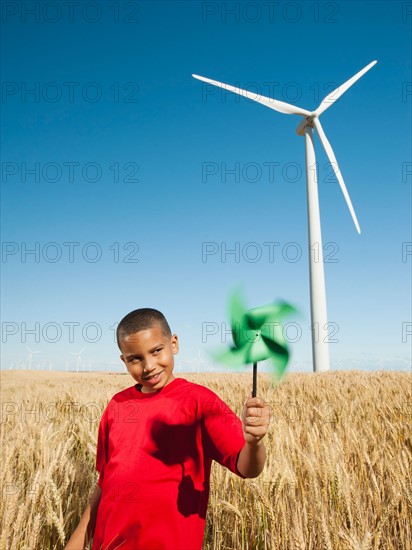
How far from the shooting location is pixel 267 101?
1775 cm

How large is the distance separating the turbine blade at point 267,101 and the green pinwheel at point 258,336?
54.8 feet

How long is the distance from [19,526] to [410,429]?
374 cm

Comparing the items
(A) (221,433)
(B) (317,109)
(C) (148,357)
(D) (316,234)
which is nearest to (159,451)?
(A) (221,433)

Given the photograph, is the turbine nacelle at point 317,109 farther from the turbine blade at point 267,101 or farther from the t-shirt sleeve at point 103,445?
the t-shirt sleeve at point 103,445

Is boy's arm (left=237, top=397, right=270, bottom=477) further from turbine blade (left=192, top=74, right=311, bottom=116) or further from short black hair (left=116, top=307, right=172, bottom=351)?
turbine blade (left=192, top=74, right=311, bottom=116)

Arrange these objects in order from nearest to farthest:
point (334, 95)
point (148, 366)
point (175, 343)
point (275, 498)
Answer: point (148, 366) → point (175, 343) → point (275, 498) → point (334, 95)

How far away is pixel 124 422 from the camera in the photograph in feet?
7.98

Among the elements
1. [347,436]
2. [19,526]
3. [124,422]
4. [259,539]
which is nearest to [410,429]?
[347,436]

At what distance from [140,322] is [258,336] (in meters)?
0.69

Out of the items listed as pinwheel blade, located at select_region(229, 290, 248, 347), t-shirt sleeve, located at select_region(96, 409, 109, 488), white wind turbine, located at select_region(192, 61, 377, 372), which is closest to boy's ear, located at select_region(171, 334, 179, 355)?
t-shirt sleeve, located at select_region(96, 409, 109, 488)

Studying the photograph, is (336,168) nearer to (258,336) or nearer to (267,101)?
(267,101)

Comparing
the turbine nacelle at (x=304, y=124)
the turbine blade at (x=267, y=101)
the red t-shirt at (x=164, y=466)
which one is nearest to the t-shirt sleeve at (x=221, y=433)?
the red t-shirt at (x=164, y=466)

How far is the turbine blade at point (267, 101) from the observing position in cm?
1761

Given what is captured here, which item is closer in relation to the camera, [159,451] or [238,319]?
[238,319]
